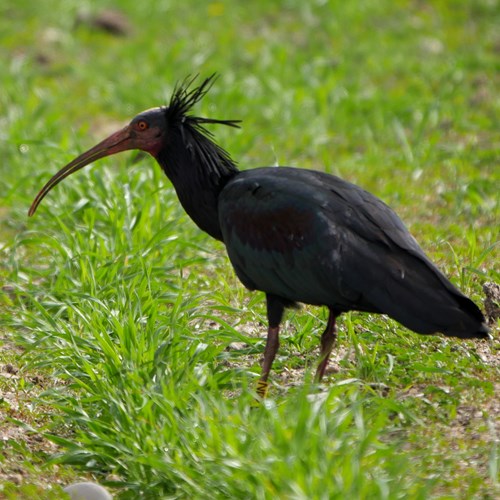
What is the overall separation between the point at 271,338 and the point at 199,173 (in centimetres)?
87

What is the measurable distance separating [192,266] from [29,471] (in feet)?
7.08

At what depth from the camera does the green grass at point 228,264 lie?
→ 4.08 m

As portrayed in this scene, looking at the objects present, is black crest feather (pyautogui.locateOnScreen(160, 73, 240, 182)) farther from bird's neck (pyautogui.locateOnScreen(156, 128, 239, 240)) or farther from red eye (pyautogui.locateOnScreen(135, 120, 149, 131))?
red eye (pyautogui.locateOnScreen(135, 120, 149, 131))

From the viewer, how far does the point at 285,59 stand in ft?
31.3

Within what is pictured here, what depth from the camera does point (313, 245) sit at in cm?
472

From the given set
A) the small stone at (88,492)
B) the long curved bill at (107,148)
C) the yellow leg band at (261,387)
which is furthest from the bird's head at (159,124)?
the small stone at (88,492)

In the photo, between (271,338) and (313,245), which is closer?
(313,245)

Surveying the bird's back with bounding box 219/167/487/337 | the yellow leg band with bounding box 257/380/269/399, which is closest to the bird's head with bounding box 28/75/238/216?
the bird's back with bounding box 219/167/487/337

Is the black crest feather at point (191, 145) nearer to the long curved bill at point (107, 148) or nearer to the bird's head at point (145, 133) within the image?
the bird's head at point (145, 133)

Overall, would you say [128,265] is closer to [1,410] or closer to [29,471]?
[1,410]

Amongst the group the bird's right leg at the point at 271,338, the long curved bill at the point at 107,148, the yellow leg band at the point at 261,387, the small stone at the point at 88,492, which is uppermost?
the long curved bill at the point at 107,148

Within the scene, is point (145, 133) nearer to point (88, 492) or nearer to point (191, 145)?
point (191, 145)

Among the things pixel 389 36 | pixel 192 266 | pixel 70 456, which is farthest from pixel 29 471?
pixel 389 36

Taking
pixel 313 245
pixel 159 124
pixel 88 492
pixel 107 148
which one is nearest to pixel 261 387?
pixel 313 245
